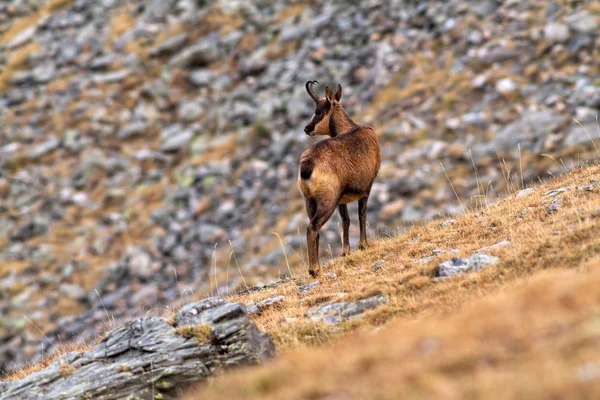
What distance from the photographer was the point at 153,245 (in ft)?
67.8

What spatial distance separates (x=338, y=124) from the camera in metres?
11.7

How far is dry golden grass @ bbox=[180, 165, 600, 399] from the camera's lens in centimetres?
404

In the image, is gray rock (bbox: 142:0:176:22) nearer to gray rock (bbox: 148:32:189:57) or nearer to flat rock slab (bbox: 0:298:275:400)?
gray rock (bbox: 148:32:189:57)

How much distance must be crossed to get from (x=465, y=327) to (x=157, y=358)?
10.5 feet

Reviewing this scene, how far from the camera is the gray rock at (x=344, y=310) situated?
7.21 meters

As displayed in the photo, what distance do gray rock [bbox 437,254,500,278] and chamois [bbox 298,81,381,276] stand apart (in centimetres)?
246

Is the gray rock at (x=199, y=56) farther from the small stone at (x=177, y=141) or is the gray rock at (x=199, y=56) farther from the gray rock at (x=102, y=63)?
the small stone at (x=177, y=141)

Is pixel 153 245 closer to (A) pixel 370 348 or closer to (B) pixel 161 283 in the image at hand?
(B) pixel 161 283

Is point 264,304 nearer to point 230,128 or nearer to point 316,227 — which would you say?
point 316,227

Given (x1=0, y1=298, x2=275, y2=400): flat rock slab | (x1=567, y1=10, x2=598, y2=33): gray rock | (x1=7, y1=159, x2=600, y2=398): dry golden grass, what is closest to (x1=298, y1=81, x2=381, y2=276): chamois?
(x1=7, y1=159, x2=600, y2=398): dry golden grass

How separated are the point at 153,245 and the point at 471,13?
42.3ft

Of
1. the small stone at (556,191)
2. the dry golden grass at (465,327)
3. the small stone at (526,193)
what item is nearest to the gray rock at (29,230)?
the dry golden grass at (465,327)

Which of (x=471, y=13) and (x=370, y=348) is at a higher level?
(x=370, y=348)

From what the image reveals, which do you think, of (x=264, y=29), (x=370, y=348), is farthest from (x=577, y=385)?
(x=264, y=29)
